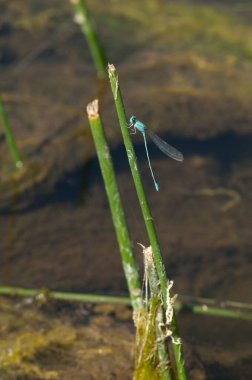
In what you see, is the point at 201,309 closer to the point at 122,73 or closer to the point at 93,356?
the point at 93,356

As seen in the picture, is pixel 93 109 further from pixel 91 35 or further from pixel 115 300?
pixel 91 35

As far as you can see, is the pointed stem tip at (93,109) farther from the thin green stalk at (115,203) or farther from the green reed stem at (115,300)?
the green reed stem at (115,300)

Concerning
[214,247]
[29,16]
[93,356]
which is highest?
[29,16]

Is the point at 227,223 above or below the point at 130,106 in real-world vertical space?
below

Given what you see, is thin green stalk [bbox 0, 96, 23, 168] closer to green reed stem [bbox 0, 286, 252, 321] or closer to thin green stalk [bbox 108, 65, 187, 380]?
green reed stem [bbox 0, 286, 252, 321]

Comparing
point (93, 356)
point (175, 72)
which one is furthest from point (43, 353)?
point (175, 72)

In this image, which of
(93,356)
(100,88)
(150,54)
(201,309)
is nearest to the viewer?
(93,356)
